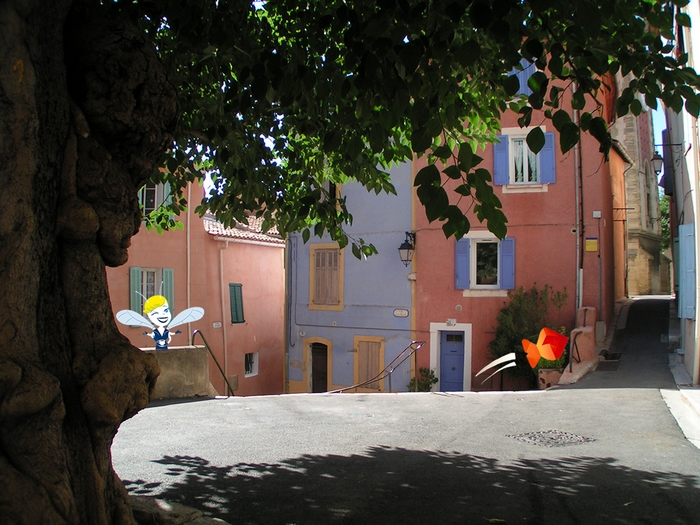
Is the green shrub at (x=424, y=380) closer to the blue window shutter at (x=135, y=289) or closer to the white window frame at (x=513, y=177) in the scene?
the white window frame at (x=513, y=177)

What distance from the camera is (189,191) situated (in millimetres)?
19859

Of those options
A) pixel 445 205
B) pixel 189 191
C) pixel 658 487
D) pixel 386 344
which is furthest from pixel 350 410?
pixel 189 191

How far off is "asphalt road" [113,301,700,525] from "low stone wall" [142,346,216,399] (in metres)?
0.77

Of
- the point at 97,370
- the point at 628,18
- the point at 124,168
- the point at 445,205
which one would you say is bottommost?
the point at 97,370

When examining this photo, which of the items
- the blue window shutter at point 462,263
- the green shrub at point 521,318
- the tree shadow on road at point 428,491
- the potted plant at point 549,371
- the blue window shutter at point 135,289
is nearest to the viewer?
the tree shadow on road at point 428,491

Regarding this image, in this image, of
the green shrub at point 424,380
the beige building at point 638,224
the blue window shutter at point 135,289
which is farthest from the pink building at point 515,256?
the beige building at point 638,224

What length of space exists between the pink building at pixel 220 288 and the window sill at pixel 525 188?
6730 mm

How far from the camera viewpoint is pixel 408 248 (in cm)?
1838

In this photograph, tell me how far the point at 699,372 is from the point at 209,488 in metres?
8.90

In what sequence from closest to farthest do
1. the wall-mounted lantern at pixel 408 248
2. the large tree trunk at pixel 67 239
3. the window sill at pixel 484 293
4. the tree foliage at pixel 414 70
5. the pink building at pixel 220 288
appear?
the large tree trunk at pixel 67 239
the tree foliage at pixel 414 70
the window sill at pixel 484 293
the wall-mounted lantern at pixel 408 248
the pink building at pixel 220 288

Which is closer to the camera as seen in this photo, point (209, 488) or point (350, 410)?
point (209, 488)

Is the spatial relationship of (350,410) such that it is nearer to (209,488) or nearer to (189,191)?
(209,488)

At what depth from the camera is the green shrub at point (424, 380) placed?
17.6 meters

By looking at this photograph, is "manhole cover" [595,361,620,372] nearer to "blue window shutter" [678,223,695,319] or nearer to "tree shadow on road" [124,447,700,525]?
"blue window shutter" [678,223,695,319]
